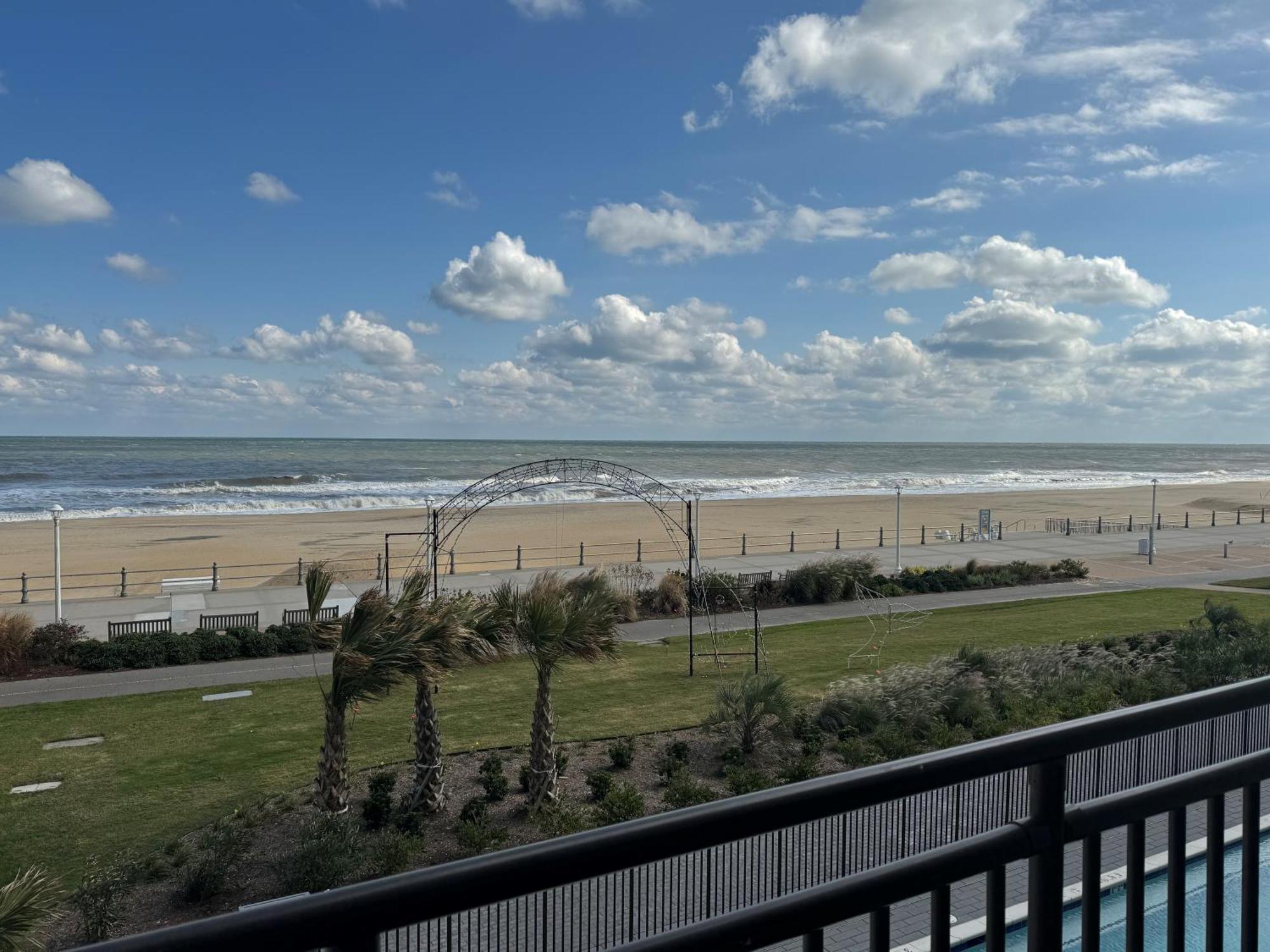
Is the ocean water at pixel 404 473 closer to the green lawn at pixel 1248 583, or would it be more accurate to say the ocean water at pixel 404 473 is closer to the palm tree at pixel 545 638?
the green lawn at pixel 1248 583

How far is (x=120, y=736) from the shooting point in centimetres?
1379

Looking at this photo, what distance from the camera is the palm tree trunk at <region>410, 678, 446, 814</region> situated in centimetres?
1004

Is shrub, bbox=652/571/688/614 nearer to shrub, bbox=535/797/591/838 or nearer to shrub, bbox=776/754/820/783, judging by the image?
shrub, bbox=776/754/820/783

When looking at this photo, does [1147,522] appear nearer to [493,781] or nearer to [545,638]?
[545,638]

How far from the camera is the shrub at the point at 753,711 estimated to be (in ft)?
39.5

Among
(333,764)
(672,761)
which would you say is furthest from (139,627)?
(672,761)

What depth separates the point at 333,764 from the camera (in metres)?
9.81

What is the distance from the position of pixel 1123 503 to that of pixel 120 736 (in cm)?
6904

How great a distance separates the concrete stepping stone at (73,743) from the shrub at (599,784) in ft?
25.9

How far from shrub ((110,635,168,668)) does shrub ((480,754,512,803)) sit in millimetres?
11249

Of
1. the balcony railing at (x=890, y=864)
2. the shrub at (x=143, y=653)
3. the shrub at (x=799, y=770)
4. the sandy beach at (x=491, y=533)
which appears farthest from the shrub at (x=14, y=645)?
the balcony railing at (x=890, y=864)

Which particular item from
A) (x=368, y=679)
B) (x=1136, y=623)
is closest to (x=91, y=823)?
(x=368, y=679)

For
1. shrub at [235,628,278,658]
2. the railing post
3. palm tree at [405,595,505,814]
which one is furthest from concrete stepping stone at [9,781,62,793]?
the railing post

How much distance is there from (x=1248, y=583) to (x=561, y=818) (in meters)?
27.1
